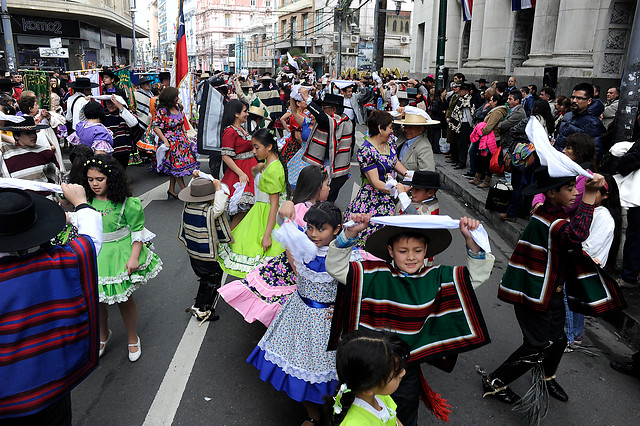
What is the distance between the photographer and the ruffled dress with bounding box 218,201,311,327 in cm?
371

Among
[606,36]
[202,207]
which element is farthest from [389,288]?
[606,36]

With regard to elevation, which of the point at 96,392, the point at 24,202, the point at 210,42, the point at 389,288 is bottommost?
the point at 96,392

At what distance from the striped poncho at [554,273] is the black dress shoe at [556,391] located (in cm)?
73

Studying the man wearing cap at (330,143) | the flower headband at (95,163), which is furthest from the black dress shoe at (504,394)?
the man wearing cap at (330,143)

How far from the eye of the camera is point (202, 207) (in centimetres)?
446

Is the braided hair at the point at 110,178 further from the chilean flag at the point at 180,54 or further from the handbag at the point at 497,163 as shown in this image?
the handbag at the point at 497,163

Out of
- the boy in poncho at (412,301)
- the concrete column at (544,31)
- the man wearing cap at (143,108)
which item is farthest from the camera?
the concrete column at (544,31)

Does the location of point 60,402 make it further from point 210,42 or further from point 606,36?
point 210,42

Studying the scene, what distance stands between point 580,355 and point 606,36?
1053cm

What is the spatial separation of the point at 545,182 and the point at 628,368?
2033 millimetres

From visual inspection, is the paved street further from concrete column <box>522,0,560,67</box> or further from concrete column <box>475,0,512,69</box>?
concrete column <box>475,0,512,69</box>

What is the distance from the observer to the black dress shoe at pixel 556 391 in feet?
12.2

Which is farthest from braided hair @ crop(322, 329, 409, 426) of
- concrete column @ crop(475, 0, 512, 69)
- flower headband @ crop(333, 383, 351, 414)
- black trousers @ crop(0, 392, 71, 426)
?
concrete column @ crop(475, 0, 512, 69)

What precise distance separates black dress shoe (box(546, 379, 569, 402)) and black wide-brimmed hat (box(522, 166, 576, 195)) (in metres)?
1.52
